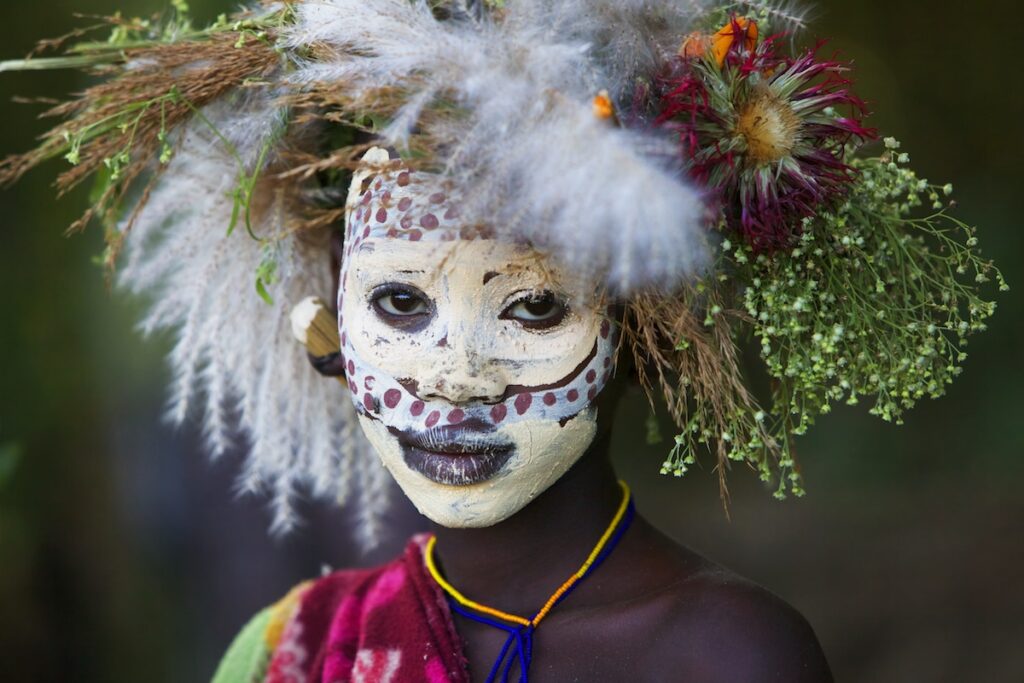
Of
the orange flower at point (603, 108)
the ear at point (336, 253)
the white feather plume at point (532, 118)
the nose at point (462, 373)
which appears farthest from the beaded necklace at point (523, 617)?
the orange flower at point (603, 108)

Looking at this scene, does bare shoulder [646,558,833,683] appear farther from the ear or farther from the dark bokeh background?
the dark bokeh background

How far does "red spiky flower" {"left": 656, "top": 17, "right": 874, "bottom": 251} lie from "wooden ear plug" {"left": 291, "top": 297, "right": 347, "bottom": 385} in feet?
2.46

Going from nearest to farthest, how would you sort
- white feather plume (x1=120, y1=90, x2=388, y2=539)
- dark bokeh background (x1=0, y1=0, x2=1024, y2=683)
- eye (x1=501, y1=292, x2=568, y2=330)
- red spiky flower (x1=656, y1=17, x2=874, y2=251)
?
red spiky flower (x1=656, y1=17, x2=874, y2=251) < eye (x1=501, y1=292, x2=568, y2=330) < white feather plume (x1=120, y1=90, x2=388, y2=539) < dark bokeh background (x1=0, y1=0, x2=1024, y2=683)

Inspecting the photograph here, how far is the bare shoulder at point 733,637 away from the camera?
6.13 feet

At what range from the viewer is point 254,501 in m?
4.31

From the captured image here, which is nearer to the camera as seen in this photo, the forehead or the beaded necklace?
the forehead

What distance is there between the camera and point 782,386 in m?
1.93

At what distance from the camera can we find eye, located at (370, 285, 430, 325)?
1.88 meters

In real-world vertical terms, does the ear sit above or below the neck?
above

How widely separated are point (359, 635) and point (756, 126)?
3.74 ft

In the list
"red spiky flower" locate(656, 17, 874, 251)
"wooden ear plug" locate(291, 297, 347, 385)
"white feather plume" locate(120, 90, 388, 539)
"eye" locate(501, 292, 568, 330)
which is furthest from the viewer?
"white feather plume" locate(120, 90, 388, 539)

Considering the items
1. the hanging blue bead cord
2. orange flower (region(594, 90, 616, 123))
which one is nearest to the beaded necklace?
the hanging blue bead cord

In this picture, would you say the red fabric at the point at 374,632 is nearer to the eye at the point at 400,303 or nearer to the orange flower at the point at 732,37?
the eye at the point at 400,303

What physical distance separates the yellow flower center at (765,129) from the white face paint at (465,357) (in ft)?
1.08
